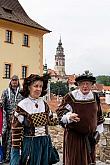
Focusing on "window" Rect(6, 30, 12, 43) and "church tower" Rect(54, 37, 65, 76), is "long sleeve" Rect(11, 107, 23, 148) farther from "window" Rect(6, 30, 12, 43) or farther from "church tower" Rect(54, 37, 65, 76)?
"church tower" Rect(54, 37, 65, 76)

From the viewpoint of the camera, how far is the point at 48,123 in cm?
407

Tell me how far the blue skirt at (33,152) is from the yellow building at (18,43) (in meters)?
24.8

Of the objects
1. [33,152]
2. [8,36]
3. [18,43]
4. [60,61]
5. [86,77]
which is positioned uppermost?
[60,61]

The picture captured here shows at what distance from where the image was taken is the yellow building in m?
29.1

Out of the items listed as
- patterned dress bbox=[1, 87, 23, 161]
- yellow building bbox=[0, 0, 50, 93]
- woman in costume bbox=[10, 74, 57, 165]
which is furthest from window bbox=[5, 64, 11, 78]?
woman in costume bbox=[10, 74, 57, 165]

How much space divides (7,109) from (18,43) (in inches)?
947

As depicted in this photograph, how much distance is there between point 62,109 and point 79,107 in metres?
0.22

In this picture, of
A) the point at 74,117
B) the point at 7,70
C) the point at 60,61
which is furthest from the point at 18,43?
the point at 60,61

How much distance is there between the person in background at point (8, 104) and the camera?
6.36 metres

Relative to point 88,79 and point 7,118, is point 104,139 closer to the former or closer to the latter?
point 7,118

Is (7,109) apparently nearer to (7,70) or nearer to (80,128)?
(80,128)

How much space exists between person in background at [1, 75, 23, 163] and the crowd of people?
214cm

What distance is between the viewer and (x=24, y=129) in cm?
390

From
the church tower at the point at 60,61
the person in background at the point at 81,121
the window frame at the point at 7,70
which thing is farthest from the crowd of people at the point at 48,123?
the church tower at the point at 60,61
